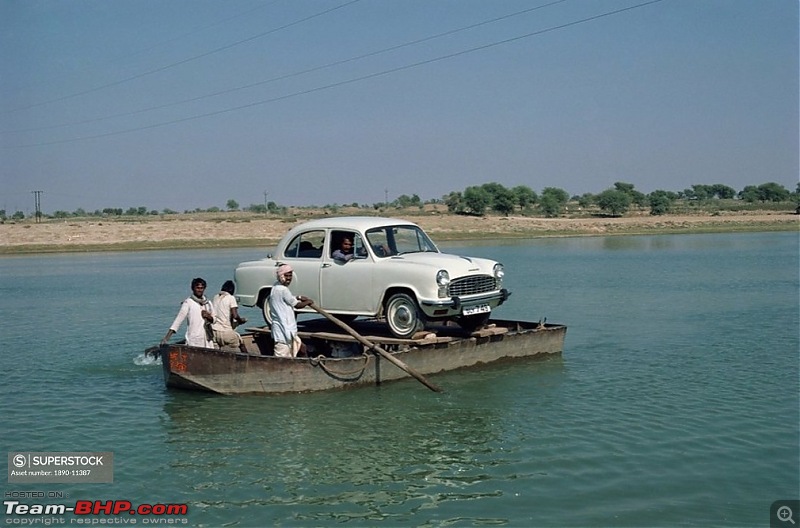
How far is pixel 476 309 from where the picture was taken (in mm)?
15164

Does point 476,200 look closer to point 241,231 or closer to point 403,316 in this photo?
point 241,231

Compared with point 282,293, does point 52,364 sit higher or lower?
lower

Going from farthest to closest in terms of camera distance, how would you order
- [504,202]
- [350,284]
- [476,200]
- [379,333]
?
[504,202] < [476,200] < [379,333] < [350,284]

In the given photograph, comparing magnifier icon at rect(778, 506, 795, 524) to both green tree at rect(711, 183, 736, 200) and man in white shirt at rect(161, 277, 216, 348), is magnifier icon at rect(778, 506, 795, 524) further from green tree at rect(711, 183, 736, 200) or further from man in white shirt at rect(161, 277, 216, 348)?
green tree at rect(711, 183, 736, 200)

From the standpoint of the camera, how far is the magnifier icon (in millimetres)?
8781

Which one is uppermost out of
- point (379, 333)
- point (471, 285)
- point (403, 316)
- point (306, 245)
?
point (306, 245)

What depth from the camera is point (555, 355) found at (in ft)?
55.1

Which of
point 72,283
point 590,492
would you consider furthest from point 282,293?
point 72,283

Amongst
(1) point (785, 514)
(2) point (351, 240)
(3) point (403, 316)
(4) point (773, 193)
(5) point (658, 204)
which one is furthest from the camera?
(4) point (773, 193)

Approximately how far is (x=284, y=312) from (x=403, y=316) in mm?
2157

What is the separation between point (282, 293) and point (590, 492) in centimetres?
596

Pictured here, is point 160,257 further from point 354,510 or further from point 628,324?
point 354,510

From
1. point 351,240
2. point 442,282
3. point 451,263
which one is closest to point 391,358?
point 442,282

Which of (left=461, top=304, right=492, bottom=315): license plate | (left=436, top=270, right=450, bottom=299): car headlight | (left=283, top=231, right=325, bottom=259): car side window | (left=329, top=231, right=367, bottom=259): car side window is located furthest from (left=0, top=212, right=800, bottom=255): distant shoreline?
(left=436, top=270, right=450, bottom=299): car headlight
